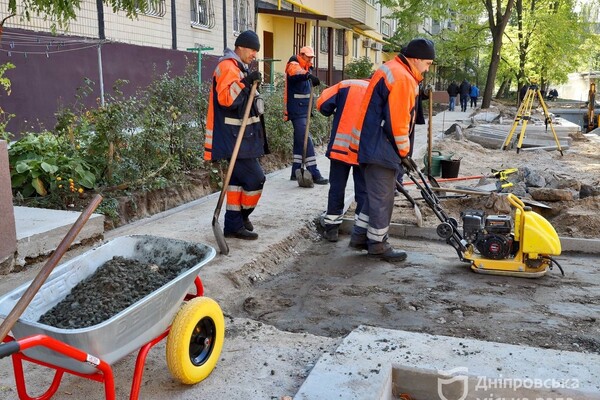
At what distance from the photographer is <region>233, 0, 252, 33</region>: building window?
61.2 ft

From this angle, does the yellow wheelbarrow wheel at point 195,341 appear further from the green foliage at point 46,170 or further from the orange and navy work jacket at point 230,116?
the green foliage at point 46,170

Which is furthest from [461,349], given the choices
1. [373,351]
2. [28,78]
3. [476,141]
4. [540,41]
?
[540,41]

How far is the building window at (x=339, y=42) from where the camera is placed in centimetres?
2971

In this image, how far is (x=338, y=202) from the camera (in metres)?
6.71

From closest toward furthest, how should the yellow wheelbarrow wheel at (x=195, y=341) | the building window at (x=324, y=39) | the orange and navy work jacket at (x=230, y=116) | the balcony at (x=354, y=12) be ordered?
the yellow wheelbarrow wheel at (x=195, y=341)
the orange and navy work jacket at (x=230, y=116)
the building window at (x=324, y=39)
the balcony at (x=354, y=12)

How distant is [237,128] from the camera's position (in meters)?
5.88

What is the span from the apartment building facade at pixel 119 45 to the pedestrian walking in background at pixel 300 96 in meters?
1.71

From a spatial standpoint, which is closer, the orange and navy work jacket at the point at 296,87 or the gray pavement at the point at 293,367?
the gray pavement at the point at 293,367

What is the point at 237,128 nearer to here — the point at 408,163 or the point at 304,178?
the point at 408,163

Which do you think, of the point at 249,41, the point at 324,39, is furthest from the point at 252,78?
the point at 324,39

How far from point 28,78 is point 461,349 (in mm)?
8224

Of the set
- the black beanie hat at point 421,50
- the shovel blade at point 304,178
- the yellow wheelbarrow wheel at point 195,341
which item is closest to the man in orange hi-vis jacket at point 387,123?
the black beanie hat at point 421,50

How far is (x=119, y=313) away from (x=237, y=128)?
344 cm

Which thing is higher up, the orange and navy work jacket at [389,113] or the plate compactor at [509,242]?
the orange and navy work jacket at [389,113]
